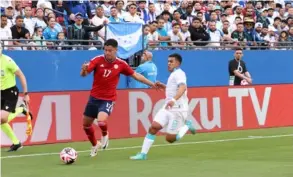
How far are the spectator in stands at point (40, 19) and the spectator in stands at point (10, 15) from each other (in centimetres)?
76

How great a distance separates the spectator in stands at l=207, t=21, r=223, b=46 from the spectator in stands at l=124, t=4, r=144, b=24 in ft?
11.2

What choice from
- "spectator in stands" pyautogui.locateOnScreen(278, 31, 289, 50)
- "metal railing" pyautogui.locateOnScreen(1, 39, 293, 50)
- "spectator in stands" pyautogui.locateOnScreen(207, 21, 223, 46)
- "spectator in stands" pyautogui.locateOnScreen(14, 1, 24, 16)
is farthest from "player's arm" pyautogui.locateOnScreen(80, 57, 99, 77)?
"spectator in stands" pyautogui.locateOnScreen(278, 31, 289, 50)

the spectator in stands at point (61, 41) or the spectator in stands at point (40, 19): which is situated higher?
the spectator in stands at point (40, 19)

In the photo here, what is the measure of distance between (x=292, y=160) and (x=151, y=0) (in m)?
13.7

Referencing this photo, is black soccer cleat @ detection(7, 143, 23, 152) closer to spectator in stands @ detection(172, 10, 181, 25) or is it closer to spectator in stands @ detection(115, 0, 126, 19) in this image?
spectator in stands @ detection(115, 0, 126, 19)

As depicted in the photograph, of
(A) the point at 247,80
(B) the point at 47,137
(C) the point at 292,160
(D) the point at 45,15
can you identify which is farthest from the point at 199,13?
(C) the point at 292,160

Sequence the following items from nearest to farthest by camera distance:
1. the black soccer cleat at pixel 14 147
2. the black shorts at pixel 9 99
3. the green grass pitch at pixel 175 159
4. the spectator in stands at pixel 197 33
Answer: the green grass pitch at pixel 175 159
the black shorts at pixel 9 99
the black soccer cleat at pixel 14 147
the spectator in stands at pixel 197 33

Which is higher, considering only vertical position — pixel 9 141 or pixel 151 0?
pixel 151 0

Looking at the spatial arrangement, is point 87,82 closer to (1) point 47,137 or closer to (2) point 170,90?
(1) point 47,137

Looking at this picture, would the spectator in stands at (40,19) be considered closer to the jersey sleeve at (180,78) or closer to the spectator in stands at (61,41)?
the spectator in stands at (61,41)

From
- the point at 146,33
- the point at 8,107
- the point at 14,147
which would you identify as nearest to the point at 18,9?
the point at 146,33

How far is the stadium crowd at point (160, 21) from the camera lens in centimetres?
2277

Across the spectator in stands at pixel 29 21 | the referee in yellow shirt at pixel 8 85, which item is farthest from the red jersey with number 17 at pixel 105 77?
the spectator in stands at pixel 29 21

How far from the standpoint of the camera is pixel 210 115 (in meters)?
21.6
